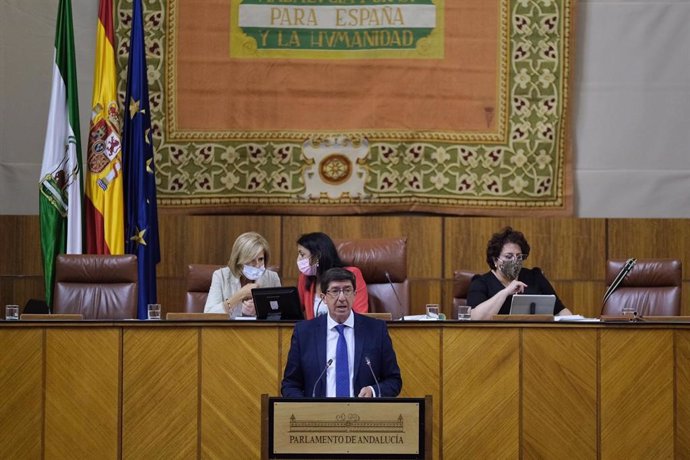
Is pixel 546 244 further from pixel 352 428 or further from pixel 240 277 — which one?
pixel 352 428

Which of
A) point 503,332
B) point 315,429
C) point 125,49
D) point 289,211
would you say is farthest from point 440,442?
point 125,49

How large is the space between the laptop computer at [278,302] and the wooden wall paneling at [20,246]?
2.63 meters

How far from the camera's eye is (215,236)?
7828mm

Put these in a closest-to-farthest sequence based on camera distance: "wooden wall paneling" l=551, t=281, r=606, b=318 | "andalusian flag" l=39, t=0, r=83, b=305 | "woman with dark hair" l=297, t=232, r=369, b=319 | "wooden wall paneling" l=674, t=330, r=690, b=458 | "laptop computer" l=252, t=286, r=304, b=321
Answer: "wooden wall paneling" l=674, t=330, r=690, b=458, "laptop computer" l=252, t=286, r=304, b=321, "woman with dark hair" l=297, t=232, r=369, b=319, "andalusian flag" l=39, t=0, r=83, b=305, "wooden wall paneling" l=551, t=281, r=606, b=318

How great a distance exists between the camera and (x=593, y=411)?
5523 millimetres

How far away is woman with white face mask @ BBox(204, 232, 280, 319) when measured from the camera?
20.7 feet

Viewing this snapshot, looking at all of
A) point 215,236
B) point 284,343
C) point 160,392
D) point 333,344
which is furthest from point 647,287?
→ point 160,392

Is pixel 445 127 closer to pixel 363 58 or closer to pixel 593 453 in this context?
pixel 363 58

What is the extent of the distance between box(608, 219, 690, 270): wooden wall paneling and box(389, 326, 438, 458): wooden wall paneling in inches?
104

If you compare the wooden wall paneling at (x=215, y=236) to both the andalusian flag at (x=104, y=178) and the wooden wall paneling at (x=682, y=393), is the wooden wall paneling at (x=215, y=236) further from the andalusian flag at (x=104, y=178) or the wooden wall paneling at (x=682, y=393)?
the wooden wall paneling at (x=682, y=393)

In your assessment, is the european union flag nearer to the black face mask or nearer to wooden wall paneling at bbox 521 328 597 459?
the black face mask

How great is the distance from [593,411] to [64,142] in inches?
148

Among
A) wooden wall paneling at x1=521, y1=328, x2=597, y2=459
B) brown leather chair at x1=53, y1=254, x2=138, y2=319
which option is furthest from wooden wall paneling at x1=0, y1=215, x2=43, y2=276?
wooden wall paneling at x1=521, y1=328, x2=597, y2=459

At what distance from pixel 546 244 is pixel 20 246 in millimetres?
3460
